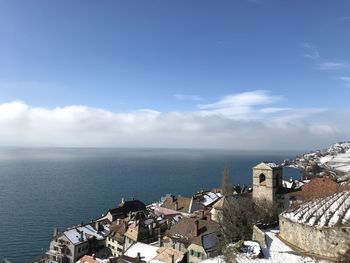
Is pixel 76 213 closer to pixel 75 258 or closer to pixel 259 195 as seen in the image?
pixel 75 258

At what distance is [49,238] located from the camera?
229 feet

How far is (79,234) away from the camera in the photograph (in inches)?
2420

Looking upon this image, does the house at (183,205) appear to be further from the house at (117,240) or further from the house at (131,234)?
the house at (117,240)

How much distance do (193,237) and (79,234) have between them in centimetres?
2380

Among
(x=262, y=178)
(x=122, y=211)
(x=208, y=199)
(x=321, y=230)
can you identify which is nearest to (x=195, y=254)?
(x=321, y=230)

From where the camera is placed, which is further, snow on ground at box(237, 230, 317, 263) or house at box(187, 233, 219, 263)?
house at box(187, 233, 219, 263)

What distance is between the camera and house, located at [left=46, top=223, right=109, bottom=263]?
5866 centimetres

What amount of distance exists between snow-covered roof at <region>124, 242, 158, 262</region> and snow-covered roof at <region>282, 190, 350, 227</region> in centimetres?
2135

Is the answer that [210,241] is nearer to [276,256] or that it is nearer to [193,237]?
[193,237]

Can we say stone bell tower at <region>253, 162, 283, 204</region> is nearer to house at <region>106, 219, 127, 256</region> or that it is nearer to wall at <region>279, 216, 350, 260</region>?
house at <region>106, 219, 127, 256</region>

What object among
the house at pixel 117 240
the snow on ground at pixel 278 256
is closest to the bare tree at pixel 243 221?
the snow on ground at pixel 278 256

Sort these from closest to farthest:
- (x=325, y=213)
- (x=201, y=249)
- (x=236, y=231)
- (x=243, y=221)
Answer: (x=325, y=213), (x=236, y=231), (x=243, y=221), (x=201, y=249)

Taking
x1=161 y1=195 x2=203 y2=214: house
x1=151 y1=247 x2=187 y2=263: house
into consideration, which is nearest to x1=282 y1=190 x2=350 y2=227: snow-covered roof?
x1=151 y1=247 x2=187 y2=263: house

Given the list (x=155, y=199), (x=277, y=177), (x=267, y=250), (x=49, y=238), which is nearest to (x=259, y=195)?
(x=277, y=177)
